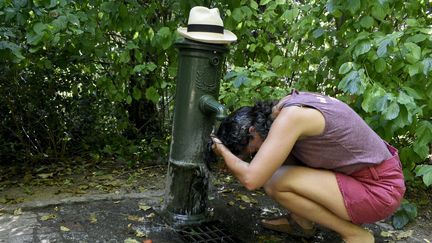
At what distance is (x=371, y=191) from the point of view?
2.39m

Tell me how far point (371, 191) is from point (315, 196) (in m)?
0.29

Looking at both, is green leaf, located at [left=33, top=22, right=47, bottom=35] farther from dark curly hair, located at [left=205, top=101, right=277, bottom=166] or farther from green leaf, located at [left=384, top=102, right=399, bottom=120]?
green leaf, located at [left=384, top=102, right=399, bottom=120]

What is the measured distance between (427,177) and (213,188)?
5.48 feet

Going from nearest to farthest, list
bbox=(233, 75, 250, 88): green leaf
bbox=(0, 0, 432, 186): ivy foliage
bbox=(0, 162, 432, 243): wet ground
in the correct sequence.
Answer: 1. bbox=(0, 162, 432, 243): wet ground
2. bbox=(0, 0, 432, 186): ivy foliage
3. bbox=(233, 75, 250, 88): green leaf

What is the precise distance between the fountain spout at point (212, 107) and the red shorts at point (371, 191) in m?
0.69

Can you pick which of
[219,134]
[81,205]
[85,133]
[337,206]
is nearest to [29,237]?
[81,205]

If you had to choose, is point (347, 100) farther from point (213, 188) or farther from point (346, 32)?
point (213, 188)

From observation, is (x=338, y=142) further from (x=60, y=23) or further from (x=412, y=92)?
(x=60, y=23)

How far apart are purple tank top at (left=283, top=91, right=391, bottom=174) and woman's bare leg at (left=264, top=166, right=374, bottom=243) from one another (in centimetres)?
8

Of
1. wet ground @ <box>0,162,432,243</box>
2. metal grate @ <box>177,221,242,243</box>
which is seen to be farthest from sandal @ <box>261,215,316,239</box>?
metal grate @ <box>177,221,242,243</box>

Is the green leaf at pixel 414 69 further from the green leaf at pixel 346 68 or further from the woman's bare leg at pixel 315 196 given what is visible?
the woman's bare leg at pixel 315 196

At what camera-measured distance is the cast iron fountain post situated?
263cm

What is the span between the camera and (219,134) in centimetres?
250

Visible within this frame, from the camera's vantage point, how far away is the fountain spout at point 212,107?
8.07ft
